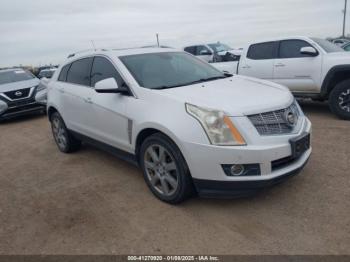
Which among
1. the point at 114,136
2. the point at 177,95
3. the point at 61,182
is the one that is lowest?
the point at 61,182

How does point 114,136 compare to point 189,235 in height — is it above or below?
above

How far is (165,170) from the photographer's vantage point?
3555mm

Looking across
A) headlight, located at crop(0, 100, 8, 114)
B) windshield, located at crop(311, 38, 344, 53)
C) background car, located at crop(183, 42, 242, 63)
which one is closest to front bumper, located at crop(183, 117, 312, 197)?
windshield, located at crop(311, 38, 344, 53)

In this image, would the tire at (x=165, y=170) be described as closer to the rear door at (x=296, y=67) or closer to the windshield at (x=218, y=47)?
the rear door at (x=296, y=67)

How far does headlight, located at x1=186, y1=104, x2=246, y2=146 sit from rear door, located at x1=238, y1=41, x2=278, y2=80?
5068 millimetres

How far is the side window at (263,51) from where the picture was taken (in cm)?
771

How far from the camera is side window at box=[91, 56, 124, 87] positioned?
4.21 metres

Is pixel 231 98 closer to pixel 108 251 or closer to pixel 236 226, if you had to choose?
pixel 236 226

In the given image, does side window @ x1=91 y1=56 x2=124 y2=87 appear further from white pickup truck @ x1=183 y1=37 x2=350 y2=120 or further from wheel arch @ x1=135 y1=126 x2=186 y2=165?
white pickup truck @ x1=183 y1=37 x2=350 y2=120

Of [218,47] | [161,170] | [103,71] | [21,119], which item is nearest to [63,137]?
[103,71]

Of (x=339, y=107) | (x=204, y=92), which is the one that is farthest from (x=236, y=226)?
(x=339, y=107)

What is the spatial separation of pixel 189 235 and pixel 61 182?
2.33 meters

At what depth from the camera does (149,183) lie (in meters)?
3.85

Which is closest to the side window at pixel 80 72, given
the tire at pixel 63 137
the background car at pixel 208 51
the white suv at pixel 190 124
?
the white suv at pixel 190 124
